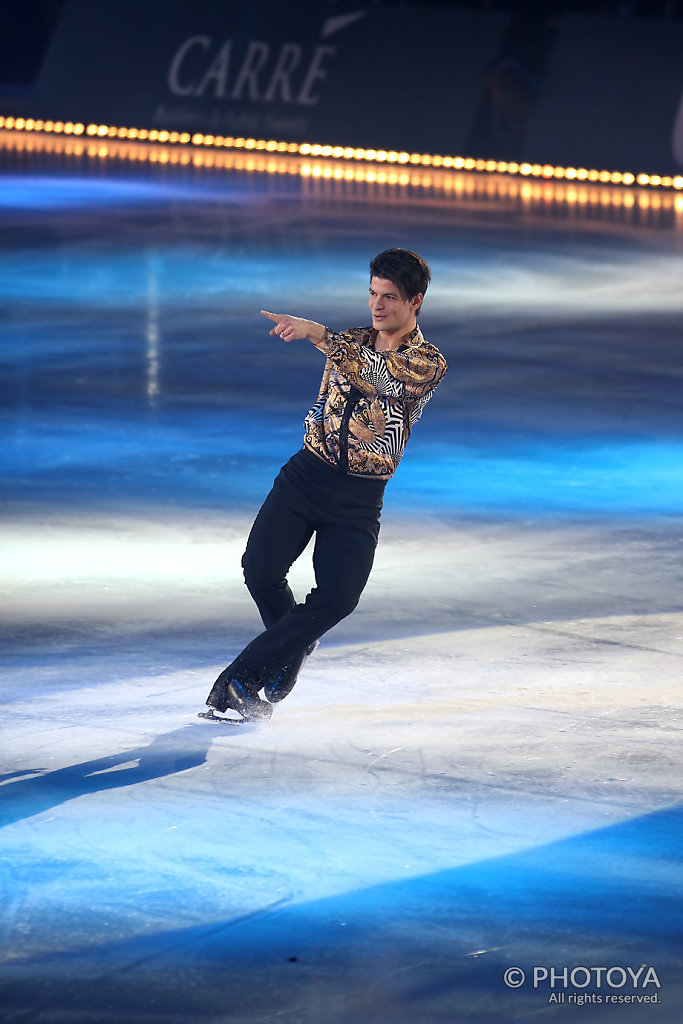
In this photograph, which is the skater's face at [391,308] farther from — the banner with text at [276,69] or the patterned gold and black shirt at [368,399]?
the banner with text at [276,69]

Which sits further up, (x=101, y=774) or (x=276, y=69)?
(x=276, y=69)

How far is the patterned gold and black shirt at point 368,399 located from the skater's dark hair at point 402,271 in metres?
0.15

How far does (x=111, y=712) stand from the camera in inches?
224

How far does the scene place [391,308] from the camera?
16.9 feet

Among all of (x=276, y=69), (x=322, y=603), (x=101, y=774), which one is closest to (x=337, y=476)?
(x=322, y=603)

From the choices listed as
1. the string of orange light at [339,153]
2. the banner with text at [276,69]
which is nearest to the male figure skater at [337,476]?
the string of orange light at [339,153]

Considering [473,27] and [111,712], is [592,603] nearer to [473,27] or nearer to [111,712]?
[111,712]

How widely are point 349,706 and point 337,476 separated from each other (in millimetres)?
880

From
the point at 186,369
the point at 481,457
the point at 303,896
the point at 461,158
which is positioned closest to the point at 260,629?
the point at 303,896

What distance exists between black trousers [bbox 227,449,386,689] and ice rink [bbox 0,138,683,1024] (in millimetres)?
292

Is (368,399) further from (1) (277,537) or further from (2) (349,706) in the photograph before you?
(2) (349,706)

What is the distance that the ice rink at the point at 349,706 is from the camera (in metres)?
4.11

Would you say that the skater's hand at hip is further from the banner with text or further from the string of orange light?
the banner with text

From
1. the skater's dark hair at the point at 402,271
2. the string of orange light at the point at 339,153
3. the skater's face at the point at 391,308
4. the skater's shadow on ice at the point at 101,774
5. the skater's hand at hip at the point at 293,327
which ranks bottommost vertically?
Result: the skater's shadow on ice at the point at 101,774
